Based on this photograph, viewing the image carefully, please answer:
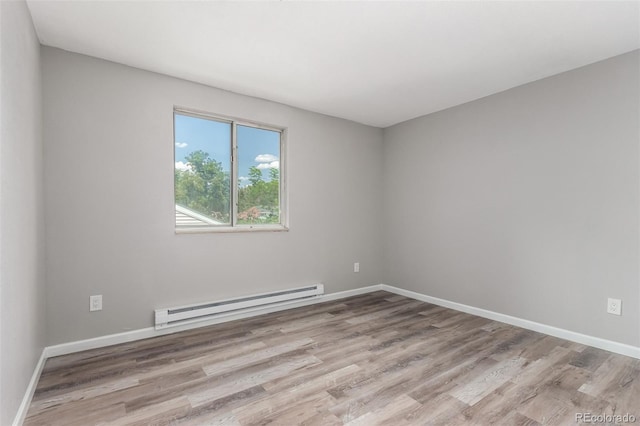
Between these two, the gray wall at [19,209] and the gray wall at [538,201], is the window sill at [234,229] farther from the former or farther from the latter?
the gray wall at [538,201]

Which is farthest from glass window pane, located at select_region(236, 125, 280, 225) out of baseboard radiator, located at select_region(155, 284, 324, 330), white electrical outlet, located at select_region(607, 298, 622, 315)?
white electrical outlet, located at select_region(607, 298, 622, 315)

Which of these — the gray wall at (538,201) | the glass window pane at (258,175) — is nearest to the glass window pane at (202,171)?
the glass window pane at (258,175)

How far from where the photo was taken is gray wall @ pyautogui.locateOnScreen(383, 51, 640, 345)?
245cm

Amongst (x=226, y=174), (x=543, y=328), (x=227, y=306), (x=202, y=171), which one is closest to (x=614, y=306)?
(x=543, y=328)

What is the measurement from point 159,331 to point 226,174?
1605mm

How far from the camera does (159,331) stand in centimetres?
276

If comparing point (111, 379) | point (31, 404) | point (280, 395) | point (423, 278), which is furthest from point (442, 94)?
point (31, 404)

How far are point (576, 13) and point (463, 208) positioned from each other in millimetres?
1984

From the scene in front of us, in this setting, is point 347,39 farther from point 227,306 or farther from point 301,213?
point 227,306

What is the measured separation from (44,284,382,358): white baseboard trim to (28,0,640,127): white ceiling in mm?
→ 2258

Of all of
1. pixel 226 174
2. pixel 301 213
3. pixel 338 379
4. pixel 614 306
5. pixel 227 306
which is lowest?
pixel 338 379

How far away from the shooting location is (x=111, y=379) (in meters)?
2.04

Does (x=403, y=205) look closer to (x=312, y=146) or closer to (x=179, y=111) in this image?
(x=312, y=146)

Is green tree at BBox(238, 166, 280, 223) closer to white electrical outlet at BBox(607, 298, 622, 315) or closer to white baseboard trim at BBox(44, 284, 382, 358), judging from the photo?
white baseboard trim at BBox(44, 284, 382, 358)
